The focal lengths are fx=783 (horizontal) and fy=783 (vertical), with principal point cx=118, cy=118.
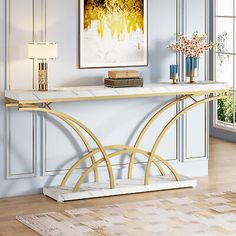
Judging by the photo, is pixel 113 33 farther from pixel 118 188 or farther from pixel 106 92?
pixel 118 188

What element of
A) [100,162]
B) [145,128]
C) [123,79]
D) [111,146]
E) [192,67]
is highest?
[192,67]

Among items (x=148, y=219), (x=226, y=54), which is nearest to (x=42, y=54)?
(x=148, y=219)

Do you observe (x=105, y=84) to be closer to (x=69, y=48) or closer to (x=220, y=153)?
(x=69, y=48)

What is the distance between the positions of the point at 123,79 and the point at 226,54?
317 centimetres

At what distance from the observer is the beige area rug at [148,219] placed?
5473mm

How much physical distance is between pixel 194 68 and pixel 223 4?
271 centimetres

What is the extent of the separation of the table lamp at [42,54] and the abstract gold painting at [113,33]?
0.48m

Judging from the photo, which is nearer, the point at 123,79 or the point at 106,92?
the point at 106,92

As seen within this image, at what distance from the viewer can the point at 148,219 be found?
5797mm

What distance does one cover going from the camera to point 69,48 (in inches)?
263

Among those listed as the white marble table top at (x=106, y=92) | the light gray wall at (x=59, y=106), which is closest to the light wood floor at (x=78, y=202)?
the light gray wall at (x=59, y=106)

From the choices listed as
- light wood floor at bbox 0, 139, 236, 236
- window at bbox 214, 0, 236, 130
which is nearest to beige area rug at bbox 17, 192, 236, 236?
light wood floor at bbox 0, 139, 236, 236

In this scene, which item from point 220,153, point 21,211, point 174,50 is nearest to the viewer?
point 21,211

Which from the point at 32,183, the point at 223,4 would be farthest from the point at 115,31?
the point at 223,4
